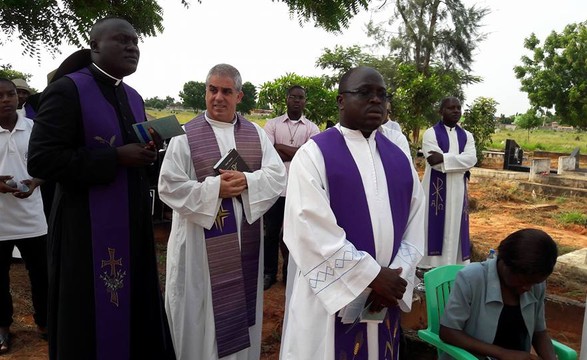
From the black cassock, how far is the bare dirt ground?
163cm

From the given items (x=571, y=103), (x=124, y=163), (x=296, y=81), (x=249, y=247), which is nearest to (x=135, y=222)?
(x=124, y=163)

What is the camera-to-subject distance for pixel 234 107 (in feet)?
11.9

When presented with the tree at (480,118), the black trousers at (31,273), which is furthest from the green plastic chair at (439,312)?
the tree at (480,118)

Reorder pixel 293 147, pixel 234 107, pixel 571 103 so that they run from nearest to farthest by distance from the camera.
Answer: pixel 234 107 < pixel 293 147 < pixel 571 103

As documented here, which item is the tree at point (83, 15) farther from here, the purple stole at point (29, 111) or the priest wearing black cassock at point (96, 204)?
the priest wearing black cassock at point (96, 204)

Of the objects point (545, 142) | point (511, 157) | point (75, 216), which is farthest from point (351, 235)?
point (545, 142)

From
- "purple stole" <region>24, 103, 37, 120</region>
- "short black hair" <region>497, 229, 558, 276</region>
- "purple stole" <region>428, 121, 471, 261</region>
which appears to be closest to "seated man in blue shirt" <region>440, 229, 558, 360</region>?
"short black hair" <region>497, 229, 558, 276</region>

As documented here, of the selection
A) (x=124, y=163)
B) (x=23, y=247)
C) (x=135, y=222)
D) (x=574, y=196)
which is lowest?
(x=574, y=196)

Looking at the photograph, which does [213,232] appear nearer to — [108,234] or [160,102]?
[108,234]

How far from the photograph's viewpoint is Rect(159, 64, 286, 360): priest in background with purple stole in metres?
3.36

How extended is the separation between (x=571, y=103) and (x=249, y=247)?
26016 mm

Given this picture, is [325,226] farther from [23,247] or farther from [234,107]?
[23,247]

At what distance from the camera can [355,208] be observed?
8.45 ft

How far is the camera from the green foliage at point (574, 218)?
11.2 m
